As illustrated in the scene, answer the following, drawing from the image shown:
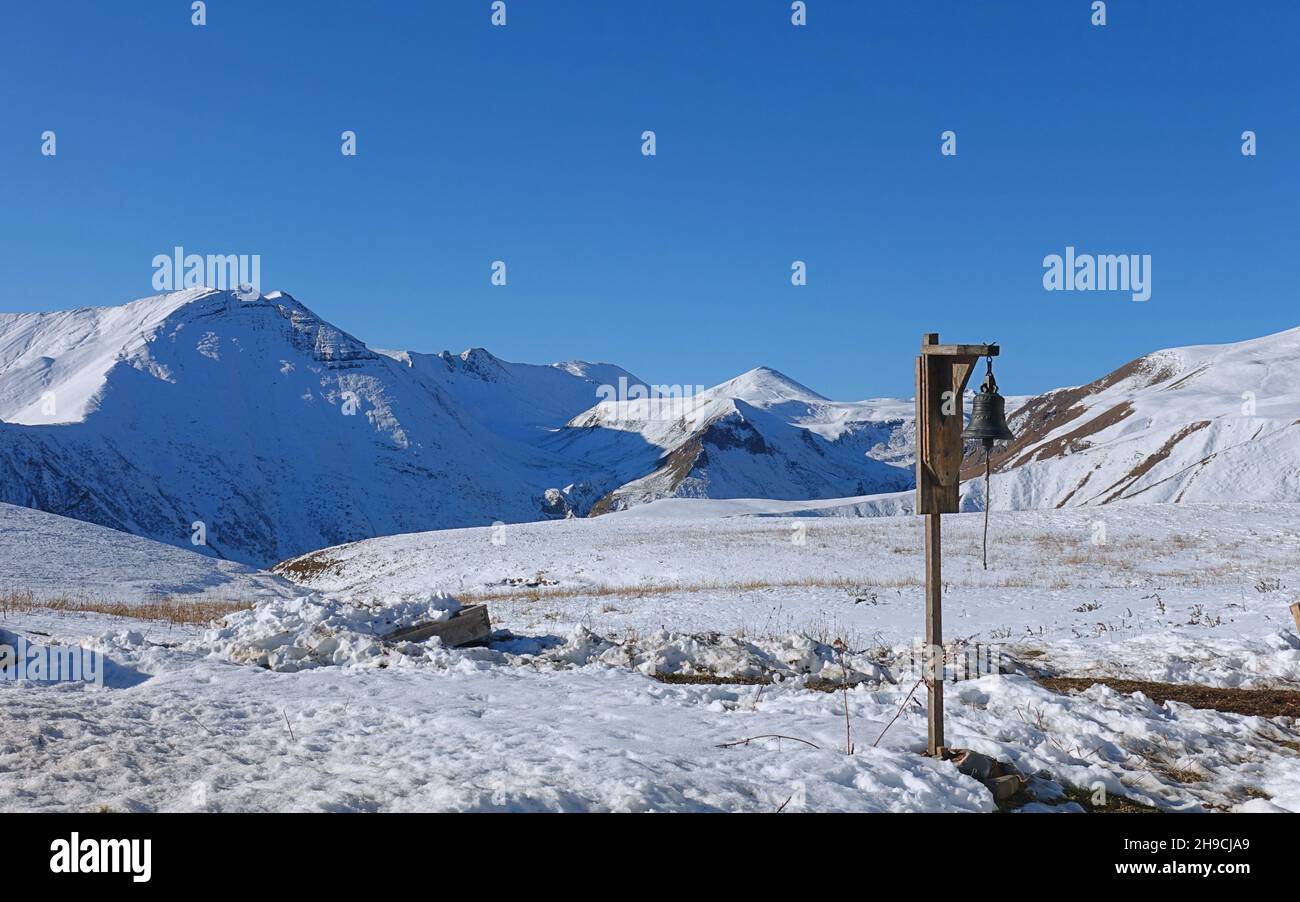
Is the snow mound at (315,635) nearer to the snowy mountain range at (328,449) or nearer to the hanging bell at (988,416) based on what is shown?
the hanging bell at (988,416)

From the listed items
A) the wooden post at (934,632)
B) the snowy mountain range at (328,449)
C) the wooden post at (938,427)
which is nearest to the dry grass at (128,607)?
the wooden post at (934,632)

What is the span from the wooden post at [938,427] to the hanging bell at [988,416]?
334mm

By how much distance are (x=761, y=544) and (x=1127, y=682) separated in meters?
27.5

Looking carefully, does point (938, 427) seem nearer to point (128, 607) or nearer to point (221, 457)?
point (128, 607)

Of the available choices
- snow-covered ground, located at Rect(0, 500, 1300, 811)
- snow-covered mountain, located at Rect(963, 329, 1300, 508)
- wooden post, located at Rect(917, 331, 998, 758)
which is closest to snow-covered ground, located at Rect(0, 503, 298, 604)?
snow-covered ground, located at Rect(0, 500, 1300, 811)

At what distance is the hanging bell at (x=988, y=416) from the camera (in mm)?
7934

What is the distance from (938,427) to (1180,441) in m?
93.5

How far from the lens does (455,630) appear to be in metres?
14.8
